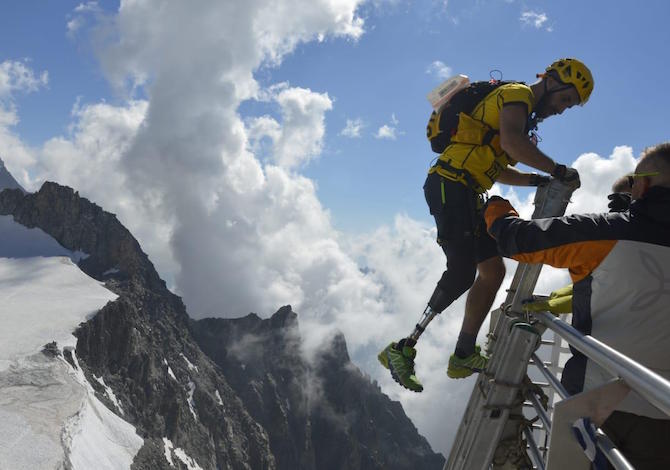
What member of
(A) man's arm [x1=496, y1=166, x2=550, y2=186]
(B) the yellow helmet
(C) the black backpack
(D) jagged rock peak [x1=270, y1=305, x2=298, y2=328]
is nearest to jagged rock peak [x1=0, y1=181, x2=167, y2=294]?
(D) jagged rock peak [x1=270, y1=305, x2=298, y2=328]

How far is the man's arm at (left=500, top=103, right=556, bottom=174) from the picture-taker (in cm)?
541

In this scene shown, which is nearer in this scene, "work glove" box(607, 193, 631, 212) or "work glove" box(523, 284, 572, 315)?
"work glove" box(607, 193, 631, 212)

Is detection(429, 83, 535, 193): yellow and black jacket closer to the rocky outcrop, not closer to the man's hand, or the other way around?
the man's hand

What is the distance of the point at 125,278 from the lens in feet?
398

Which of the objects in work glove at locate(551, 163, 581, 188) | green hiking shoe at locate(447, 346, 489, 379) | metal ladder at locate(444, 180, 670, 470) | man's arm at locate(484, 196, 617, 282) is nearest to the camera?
man's arm at locate(484, 196, 617, 282)

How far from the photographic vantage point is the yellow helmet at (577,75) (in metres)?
6.07

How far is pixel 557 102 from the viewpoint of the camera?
627 centimetres

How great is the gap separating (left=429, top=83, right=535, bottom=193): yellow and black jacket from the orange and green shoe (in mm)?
2429

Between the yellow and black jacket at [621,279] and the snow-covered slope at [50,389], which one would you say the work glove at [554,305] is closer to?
the yellow and black jacket at [621,279]

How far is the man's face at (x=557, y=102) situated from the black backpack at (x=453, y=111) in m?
0.59

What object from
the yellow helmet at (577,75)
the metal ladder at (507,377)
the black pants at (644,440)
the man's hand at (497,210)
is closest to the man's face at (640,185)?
the man's hand at (497,210)

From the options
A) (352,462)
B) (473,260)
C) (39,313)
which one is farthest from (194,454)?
(473,260)

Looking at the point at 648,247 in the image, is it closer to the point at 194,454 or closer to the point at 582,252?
the point at 582,252

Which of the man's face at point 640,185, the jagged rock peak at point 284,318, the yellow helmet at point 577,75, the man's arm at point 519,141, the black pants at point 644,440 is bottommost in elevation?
the black pants at point 644,440
